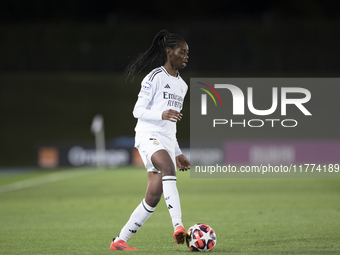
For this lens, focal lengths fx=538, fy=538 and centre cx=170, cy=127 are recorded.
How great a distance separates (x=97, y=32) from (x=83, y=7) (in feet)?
8.65

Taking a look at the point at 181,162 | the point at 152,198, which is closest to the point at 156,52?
the point at 181,162

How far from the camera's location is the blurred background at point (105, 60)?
34.9m

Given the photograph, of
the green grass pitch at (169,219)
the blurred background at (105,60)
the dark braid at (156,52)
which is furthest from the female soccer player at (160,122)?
the blurred background at (105,60)

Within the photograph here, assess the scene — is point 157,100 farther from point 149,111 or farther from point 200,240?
point 200,240

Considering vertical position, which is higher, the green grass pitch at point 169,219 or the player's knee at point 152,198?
the player's knee at point 152,198

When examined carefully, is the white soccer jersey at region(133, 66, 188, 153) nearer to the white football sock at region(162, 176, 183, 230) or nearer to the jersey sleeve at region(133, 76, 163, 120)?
the jersey sleeve at region(133, 76, 163, 120)

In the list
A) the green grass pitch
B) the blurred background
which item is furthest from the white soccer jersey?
the blurred background

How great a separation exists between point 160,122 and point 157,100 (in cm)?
24

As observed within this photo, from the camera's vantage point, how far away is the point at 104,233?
25.1ft

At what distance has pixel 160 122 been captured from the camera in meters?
5.78

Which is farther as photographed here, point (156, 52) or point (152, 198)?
point (156, 52)

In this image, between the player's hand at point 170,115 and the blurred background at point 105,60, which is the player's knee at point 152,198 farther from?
the blurred background at point 105,60

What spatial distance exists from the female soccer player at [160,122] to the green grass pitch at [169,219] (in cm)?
53

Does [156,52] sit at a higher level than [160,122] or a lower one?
higher
